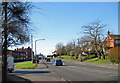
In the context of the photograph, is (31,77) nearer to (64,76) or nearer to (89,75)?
(64,76)

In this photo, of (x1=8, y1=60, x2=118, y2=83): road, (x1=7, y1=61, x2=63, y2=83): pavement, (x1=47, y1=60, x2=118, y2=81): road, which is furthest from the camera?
(x1=47, y1=60, x2=118, y2=81): road

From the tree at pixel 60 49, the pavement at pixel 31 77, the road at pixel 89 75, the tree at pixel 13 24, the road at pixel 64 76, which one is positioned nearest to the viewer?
the tree at pixel 13 24

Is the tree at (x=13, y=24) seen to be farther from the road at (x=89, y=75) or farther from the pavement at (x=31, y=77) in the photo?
the road at (x=89, y=75)

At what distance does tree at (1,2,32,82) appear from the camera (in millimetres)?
5590

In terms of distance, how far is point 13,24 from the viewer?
18.4 feet

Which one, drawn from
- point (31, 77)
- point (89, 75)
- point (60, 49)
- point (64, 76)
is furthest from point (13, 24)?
point (60, 49)

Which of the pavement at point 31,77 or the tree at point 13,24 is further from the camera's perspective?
the pavement at point 31,77

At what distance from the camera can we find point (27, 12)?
245 inches

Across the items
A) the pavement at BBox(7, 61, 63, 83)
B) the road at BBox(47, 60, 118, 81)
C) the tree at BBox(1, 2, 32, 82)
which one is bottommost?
the road at BBox(47, 60, 118, 81)

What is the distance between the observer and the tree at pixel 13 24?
5.59 meters

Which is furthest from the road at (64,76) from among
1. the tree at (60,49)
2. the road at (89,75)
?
the tree at (60,49)

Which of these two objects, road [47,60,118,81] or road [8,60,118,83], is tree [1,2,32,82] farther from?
road [47,60,118,81]

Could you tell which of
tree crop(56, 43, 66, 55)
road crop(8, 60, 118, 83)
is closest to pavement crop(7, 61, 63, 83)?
road crop(8, 60, 118, 83)

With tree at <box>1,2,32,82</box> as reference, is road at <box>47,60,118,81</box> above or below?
below
